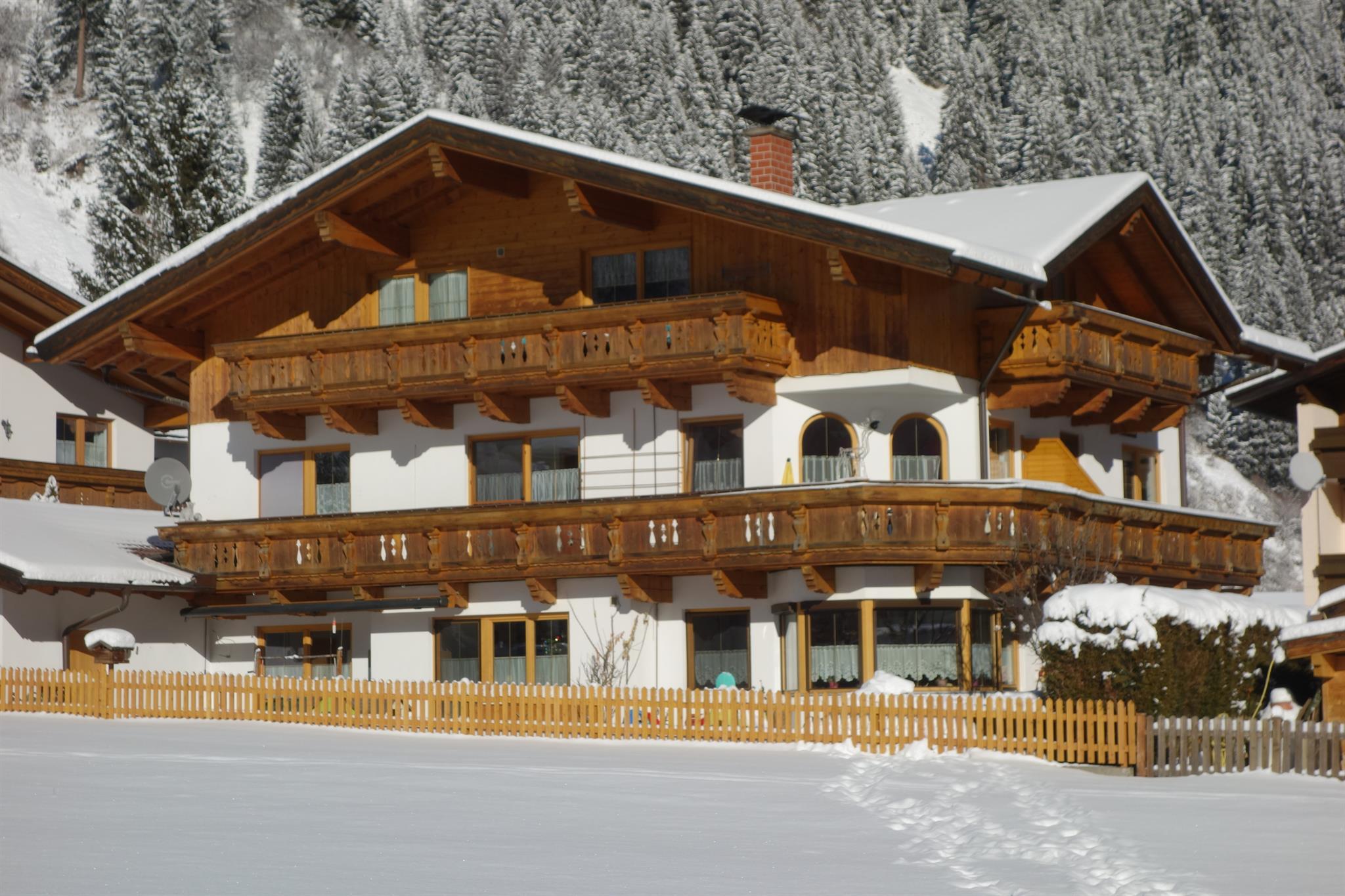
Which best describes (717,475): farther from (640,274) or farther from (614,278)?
(614,278)

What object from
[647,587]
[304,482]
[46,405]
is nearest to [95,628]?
[304,482]

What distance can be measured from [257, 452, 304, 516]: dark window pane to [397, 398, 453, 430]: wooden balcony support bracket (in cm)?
244

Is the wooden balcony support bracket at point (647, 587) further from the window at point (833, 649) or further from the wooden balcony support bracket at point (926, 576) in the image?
the wooden balcony support bracket at point (926, 576)

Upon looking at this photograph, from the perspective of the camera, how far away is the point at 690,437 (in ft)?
104

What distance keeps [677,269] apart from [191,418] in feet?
31.2

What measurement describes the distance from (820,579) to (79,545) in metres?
11.9

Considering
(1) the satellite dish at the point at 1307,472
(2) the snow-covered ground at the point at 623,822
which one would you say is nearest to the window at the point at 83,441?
(2) the snow-covered ground at the point at 623,822

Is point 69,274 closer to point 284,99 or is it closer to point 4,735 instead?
point 284,99

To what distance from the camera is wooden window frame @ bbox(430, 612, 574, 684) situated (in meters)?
32.2

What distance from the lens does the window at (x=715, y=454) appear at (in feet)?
102

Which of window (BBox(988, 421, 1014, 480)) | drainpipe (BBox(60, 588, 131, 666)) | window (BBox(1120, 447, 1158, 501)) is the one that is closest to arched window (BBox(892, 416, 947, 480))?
window (BBox(988, 421, 1014, 480))

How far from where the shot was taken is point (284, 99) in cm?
9712

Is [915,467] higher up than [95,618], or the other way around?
[915,467]

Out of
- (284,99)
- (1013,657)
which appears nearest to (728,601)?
(1013,657)
